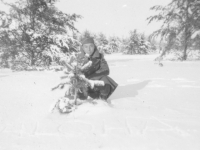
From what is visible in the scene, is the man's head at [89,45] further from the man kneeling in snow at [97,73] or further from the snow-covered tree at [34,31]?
the snow-covered tree at [34,31]

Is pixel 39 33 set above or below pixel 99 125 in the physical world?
above

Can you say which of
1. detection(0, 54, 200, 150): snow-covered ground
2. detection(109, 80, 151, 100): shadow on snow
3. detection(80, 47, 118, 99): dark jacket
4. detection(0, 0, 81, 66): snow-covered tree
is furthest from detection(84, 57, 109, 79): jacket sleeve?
detection(0, 0, 81, 66): snow-covered tree

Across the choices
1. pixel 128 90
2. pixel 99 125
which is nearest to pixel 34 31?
pixel 128 90

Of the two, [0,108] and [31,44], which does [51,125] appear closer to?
[0,108]

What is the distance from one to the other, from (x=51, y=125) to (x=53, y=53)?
7795mm

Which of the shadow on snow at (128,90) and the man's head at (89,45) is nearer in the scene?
the man's head at (89,45)

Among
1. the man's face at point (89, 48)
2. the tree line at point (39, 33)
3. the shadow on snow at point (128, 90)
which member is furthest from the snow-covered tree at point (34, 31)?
the man's face at point (89, 48)

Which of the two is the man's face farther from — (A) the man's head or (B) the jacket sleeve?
(B) the jacket sleeve

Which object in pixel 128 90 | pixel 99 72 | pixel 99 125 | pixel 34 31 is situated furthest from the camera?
pixel 34 31

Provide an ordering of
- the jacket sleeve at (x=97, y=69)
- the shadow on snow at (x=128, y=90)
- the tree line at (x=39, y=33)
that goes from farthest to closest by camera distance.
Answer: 1. the tree line at (x=39, y=33)
2. the shadow on snow at (x=128, y=90)
3. the jacket sleeve at (x=97, y=69)

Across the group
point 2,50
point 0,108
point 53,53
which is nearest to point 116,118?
point 0,108

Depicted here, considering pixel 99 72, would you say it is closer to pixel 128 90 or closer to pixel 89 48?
pixel 89 48

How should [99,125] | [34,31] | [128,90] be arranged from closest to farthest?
[99,125]
[128,90]
[34,31]

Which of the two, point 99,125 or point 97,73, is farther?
point 97,73
